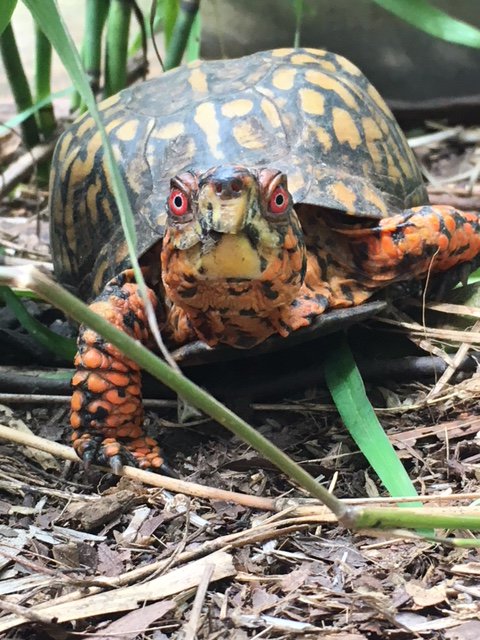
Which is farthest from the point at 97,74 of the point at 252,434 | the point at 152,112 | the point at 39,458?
the point at 252,434

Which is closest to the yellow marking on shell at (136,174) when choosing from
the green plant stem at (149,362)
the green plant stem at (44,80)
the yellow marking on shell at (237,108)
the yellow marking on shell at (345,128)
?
the yellow marking on shell at (237,108)

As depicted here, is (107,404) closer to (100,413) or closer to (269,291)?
(100,413)

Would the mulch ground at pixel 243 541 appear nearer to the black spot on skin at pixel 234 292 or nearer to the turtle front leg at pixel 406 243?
the turtle front leg at pixel 406 243

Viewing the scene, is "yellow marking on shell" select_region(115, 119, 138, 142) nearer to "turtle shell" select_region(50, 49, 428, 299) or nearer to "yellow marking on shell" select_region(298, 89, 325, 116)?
"turtle shell" select_region(50, 49, 428, 299)

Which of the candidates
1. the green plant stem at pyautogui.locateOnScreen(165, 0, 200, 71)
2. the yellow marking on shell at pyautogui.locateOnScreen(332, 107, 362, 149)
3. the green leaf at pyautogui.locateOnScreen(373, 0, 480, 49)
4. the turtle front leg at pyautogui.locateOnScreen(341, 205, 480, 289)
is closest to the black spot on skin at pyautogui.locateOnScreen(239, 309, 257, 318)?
the turtle front leg at pyautogui.locateOnScreen(341, 205, 480, 289)

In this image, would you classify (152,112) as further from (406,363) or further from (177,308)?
(406,363)

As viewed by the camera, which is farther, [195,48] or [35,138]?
[35,138]
